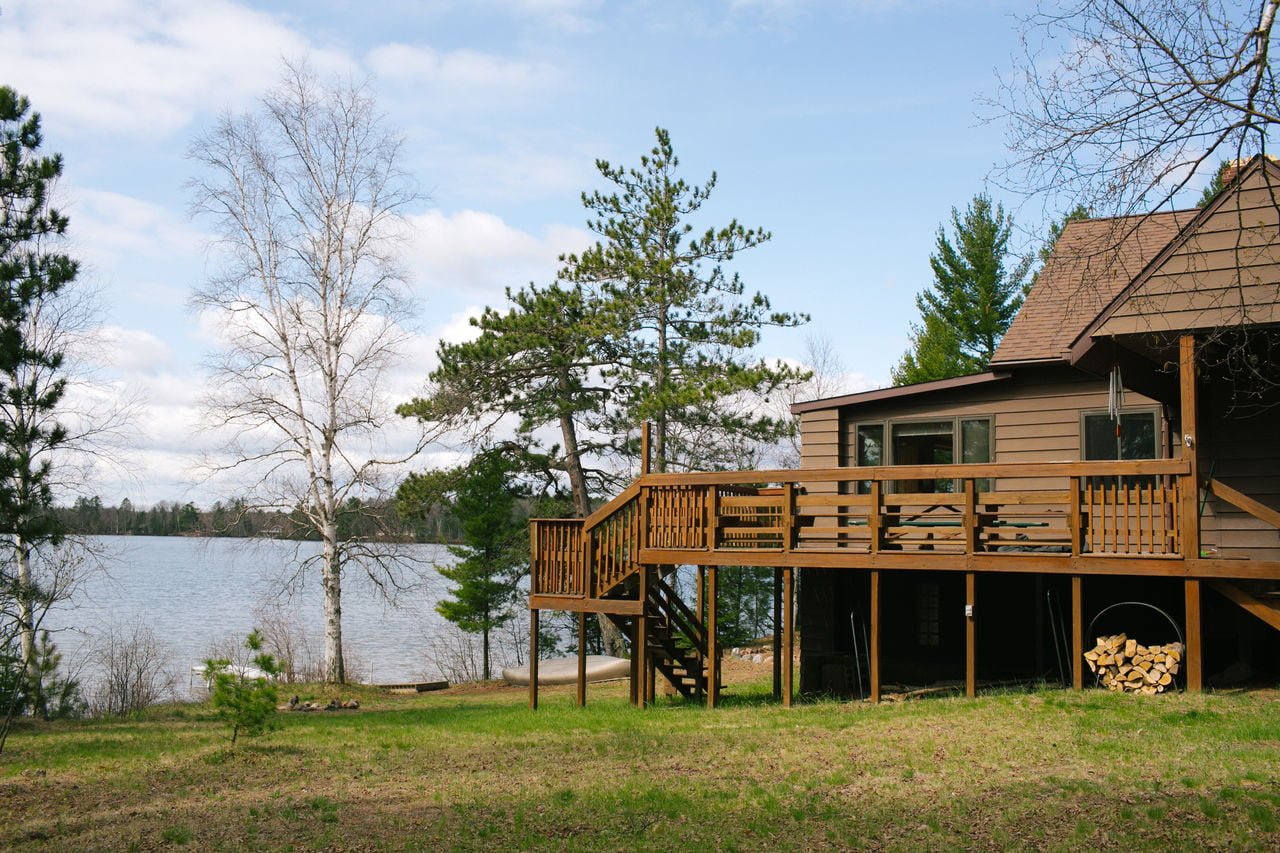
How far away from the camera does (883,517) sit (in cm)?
1282

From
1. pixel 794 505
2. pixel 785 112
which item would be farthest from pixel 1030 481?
pixel 785 112

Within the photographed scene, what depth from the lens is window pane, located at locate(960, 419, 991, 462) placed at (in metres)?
14.8

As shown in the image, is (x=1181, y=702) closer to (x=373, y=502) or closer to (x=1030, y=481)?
(x=1030, y=481)

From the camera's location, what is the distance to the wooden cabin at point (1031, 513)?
10.5 m

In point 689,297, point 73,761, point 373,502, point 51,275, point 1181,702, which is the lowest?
point 73,761

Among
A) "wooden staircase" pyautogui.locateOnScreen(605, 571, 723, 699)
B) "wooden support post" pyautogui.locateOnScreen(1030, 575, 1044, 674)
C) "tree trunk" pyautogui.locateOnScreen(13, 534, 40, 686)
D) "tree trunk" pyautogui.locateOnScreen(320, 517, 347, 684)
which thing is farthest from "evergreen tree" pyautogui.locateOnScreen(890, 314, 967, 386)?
"tree trunk" pyautogui.locateOnScreen(13, 534, 40, 686)

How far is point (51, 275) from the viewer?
13.8 meters

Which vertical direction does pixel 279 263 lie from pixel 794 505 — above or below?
above

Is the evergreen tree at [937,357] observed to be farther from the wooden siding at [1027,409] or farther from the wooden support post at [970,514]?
the wooden support post at [970,514]

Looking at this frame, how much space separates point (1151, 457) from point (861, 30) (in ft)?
22.4

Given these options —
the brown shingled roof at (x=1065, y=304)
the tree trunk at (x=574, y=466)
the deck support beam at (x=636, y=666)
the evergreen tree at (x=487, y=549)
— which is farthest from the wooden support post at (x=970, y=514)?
the evergreen tree at (x=487, y=549)

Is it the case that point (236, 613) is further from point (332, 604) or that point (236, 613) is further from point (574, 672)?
point (574, 672)

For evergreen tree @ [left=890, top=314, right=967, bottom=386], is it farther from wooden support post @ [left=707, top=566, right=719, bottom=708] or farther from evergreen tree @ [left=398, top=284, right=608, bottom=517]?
wooden support post @ [left=707, top=566, right=719, bottom=708]

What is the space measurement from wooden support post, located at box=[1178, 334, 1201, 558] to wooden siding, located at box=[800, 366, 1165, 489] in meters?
3.24
